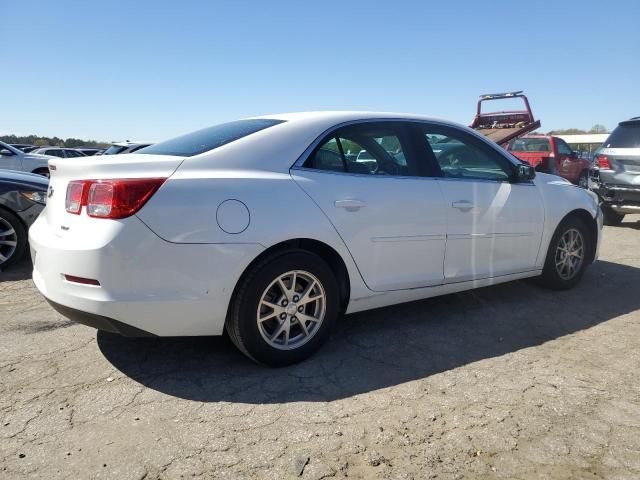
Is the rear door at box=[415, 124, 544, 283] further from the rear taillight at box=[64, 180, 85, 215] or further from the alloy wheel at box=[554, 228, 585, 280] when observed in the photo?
the rear taillight at box=[64, 180, 85, 215]

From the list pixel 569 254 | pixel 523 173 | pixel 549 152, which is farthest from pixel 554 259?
pixel 549 152

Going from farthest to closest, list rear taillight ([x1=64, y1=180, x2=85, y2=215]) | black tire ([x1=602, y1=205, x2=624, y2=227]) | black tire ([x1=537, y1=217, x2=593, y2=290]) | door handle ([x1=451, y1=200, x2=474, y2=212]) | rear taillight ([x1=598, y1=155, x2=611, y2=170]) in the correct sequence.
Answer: black tire ([x1=602, y1=205, x2=624, y2=227]), rear taillight ([x1=598, y1=155, x2=611, y2=170]), black tire ([x1=537, y1=217, x2=593, y2=290]), door handle ([x1=451, y1=200, x2=474, y2=212]), rear taillight ([x1=64, y1=180, x2=85, y2=215])

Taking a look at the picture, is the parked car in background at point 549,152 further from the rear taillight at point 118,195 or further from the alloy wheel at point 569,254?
the rear taillight at point 118,195

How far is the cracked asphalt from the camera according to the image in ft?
7.19

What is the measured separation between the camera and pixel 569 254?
4.76 meters

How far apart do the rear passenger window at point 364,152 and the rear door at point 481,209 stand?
258mm

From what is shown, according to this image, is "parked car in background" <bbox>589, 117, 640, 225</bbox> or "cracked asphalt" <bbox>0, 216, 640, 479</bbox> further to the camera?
"parked car in background" <bbox>589, 117, 640, 225</bbox>

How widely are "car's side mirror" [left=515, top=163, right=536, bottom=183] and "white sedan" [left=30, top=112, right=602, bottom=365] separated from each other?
0.03 ft

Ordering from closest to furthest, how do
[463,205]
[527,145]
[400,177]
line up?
[400,177]
[463,205]
[527,145]

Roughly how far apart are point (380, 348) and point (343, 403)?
2.63 ft

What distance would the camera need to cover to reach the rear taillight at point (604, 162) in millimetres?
8430

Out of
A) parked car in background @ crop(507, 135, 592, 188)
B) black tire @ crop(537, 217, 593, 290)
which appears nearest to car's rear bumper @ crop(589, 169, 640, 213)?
black tire @ crop(537, 217, 593, 290)

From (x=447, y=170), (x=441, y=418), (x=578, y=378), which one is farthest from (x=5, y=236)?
(x=578, y=378)

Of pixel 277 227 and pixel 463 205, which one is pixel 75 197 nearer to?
pixel 277 227
